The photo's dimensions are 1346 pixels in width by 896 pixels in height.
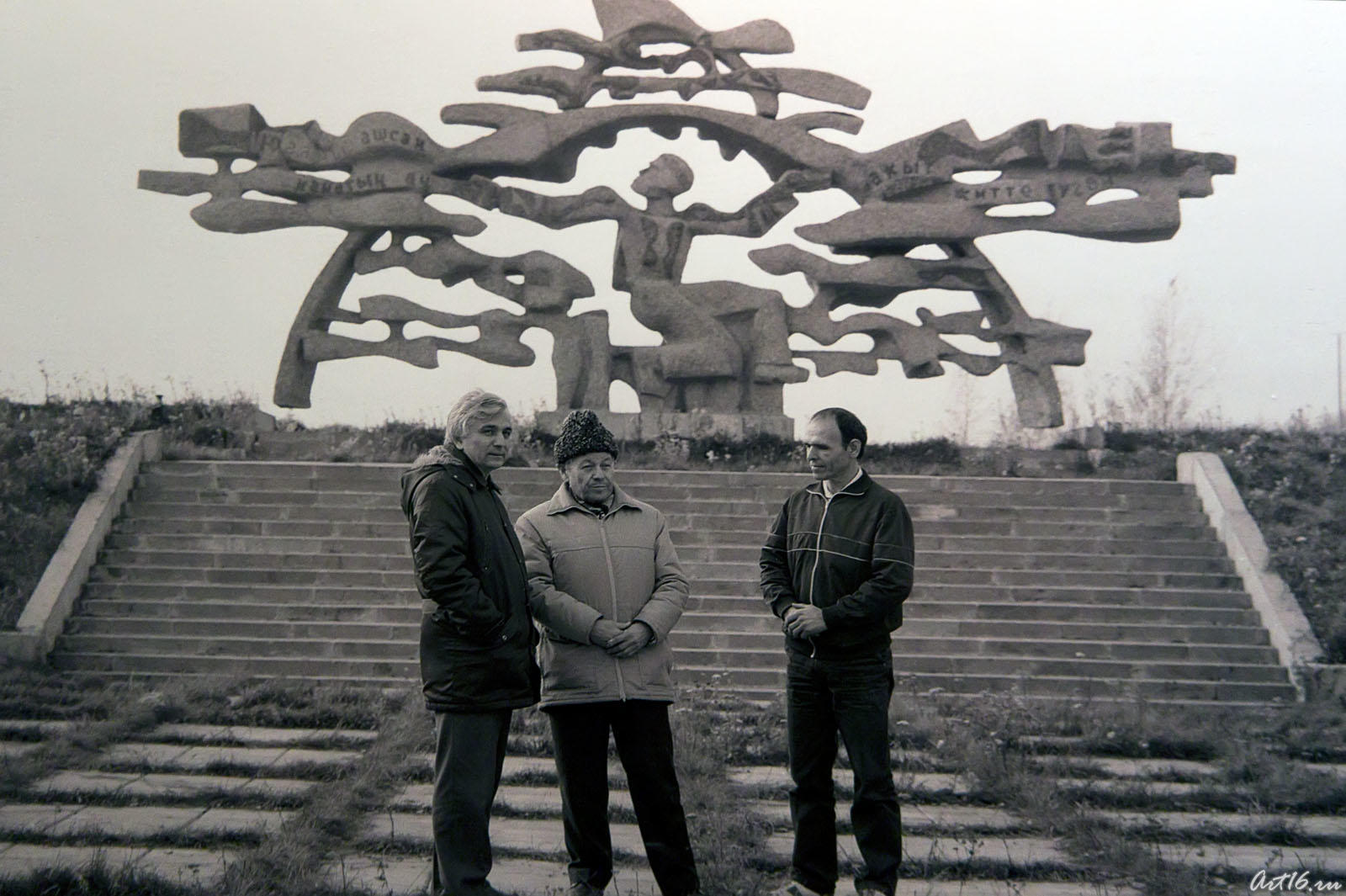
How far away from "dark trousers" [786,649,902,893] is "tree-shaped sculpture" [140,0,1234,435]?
9453 mm

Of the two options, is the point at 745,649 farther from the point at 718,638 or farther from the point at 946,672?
the point at 946,672

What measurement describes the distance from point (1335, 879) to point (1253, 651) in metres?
4.80

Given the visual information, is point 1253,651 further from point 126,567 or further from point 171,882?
point 126,567

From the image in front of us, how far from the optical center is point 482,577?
359cm

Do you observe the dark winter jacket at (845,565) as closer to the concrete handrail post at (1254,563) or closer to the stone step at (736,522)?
the concrete handrail post at (1254,563)

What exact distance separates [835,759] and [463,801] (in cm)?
116

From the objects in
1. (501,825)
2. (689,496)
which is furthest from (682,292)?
(501,825)

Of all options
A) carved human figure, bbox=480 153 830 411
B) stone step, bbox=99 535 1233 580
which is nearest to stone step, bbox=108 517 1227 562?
stone step, bbox=99 535 1233 580

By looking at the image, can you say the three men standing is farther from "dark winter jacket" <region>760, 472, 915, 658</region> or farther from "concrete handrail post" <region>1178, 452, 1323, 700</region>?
"concrete handrail post" <region>1178, 452, 1323, 700</region>

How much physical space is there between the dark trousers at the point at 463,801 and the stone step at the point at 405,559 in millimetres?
5744

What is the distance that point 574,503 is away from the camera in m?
3.91

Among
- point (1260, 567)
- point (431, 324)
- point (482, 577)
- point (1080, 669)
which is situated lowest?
point (1080, 669)

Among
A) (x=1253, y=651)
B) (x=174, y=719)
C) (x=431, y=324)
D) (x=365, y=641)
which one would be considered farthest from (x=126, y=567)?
(x=1253, y=651)

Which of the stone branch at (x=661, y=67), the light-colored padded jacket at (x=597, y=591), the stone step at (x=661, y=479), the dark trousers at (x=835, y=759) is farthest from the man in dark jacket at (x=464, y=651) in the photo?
the stone branch at (x=661, y=67)
